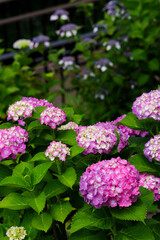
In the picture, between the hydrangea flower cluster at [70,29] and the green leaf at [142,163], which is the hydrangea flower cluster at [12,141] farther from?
the hydrangea flower cluster at [70,29]

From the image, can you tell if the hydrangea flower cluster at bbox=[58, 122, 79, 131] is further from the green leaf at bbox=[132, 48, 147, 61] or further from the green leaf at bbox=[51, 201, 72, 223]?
the green leaf at bbox=[132, 48, 147, 61]

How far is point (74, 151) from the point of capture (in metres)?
1.71

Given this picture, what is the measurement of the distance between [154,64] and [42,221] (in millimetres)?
2818

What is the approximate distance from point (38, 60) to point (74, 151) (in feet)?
10.7

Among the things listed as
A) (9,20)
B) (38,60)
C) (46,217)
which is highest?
(46,217)

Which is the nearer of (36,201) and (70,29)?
(36,201)

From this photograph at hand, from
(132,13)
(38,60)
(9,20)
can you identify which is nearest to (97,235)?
(132,13)

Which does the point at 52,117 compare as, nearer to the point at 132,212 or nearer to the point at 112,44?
the point at 132,212

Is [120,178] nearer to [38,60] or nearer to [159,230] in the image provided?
[159,230]

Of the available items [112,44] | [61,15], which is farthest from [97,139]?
[61,15]

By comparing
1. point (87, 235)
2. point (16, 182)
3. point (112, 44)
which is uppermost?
point (16, 182)

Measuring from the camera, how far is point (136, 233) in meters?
1.57

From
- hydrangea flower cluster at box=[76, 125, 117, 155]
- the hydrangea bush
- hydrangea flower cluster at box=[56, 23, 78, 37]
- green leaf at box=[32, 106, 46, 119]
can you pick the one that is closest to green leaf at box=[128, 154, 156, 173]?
the hydrangea bush

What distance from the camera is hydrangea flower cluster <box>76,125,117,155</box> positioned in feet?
5.62
